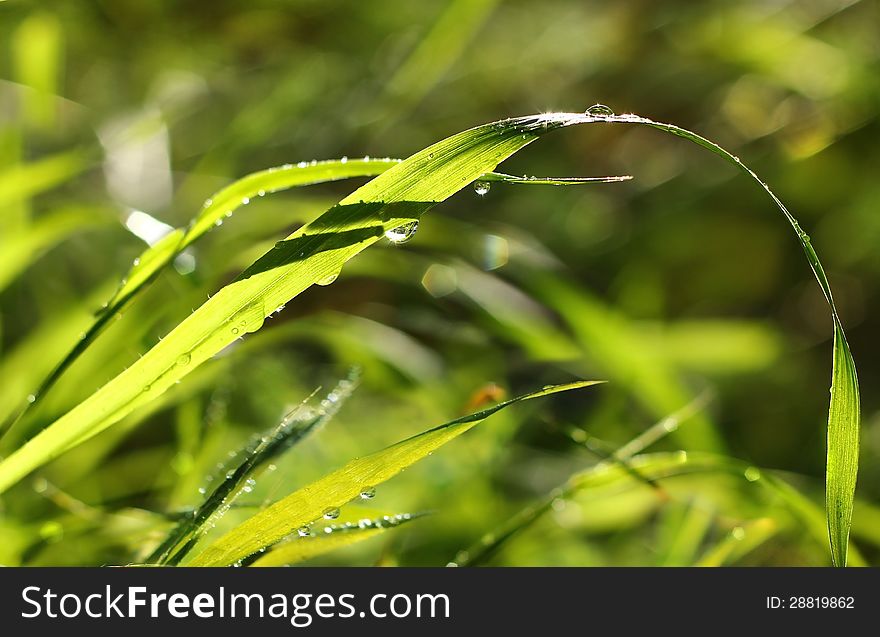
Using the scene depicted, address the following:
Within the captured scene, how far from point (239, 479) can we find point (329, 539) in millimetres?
93

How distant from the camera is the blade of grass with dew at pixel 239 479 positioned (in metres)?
0.55

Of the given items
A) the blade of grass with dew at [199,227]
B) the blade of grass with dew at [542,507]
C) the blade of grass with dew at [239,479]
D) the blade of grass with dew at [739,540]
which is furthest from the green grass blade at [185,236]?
the blade of grass with dew at [739,540]

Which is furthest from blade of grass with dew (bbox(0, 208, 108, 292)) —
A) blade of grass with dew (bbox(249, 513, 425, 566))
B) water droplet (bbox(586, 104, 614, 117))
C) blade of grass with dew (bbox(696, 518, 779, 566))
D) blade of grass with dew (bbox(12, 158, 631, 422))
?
blade of grass with dew (bbox(696, 518, 779, 566))

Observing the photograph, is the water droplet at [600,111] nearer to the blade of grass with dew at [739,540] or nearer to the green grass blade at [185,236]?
the green grass blade at [185,236]

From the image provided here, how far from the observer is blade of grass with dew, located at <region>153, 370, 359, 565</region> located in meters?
0.55

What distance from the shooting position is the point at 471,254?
1.33 m

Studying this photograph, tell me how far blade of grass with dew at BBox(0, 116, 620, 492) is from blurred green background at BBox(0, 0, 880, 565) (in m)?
0.20

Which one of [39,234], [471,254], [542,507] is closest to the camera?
[542,507]

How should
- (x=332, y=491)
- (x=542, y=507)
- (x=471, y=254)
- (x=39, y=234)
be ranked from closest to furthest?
(x=332, y=491) < (x=542, y=507) < (x=39, y=234) < (x=471, y=254)

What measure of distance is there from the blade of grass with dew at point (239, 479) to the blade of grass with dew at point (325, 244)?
2.7 inches

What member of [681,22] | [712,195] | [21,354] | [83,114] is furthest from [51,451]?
[681,22]


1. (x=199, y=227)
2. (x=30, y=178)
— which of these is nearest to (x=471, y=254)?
(x=30, y=178)

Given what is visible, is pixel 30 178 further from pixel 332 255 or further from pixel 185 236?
pixel 332 255
